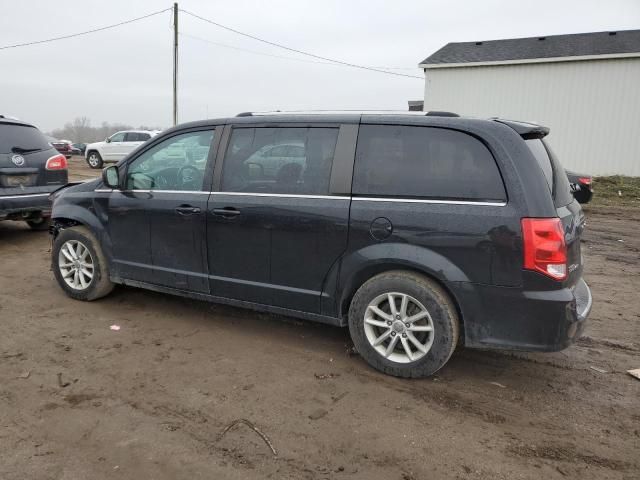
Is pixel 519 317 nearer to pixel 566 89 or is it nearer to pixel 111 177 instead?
pixel 111 177

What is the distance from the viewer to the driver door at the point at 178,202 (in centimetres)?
409

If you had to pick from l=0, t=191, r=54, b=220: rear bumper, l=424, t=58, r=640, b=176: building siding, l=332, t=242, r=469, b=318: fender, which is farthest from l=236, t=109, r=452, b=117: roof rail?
l=424, t=58, r=640, b=176: building siding

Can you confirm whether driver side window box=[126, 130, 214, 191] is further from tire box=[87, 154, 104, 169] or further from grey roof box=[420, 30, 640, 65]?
tire box=[87, 154, 104, 169]

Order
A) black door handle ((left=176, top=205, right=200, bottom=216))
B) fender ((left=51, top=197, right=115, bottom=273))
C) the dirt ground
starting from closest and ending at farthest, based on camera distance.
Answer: the dirt ground, black door handle ((left=176, top=205, right=200, bottom=216)), fender ((left=51, top=197, right=115, bottom=273))

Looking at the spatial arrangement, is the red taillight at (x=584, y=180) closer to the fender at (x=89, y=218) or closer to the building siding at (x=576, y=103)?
the fender at (x=89, y=218)

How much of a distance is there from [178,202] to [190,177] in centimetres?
23

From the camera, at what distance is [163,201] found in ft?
13.9

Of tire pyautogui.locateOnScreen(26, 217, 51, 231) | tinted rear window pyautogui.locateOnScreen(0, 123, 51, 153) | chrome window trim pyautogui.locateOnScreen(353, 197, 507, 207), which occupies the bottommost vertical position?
tire pyautogui.locateOnScreen(26, 217, 51, 231)

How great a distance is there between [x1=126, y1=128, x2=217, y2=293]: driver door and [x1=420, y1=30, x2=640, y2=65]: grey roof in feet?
58.8

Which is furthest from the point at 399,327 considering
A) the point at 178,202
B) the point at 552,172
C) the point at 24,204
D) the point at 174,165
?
the point at 24,204

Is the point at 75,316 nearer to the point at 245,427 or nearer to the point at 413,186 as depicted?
the point at 245,427

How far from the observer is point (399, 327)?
3387 mm

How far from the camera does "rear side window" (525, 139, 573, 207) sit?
3.21 meters

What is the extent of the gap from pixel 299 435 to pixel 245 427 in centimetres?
32
